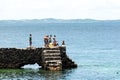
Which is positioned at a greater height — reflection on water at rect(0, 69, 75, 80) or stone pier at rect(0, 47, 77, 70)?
stone pier at rect(0, 47, 77, 70)

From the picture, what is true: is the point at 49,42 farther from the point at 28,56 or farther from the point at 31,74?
the point at 31,74

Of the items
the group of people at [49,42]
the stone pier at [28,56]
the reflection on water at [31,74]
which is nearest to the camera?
the reflection on water at [31,74]

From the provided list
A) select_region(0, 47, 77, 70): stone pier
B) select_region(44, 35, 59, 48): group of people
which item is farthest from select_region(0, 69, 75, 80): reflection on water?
select_region(44, 35, 59, 48): group of people

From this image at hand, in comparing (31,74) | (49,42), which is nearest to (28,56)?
(49,42)

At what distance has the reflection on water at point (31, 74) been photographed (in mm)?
51219

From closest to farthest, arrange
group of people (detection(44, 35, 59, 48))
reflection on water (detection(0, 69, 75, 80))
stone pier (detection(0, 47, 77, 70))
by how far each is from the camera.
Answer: reflection on water (detection(0, 69, 75, 80)), stone pier (detection(0, 47, 77, 70)), group of people (detection(44, 35, 59, 48))

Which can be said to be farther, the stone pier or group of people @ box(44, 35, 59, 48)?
group of people @ box(44, 35, 59, 48)

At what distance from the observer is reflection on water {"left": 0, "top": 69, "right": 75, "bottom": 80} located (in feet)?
168

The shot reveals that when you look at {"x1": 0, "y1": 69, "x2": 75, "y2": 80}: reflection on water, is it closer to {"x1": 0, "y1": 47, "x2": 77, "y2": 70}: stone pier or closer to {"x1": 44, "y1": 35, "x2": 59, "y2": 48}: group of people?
{"x1": 0, "y1": 47, "x2": 77, "y2": 70}: stone pier

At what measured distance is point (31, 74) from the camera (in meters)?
54.0

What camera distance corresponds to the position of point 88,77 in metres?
51.4

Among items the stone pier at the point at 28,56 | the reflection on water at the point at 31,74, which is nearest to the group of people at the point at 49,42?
the stone pier at the point at 28,56

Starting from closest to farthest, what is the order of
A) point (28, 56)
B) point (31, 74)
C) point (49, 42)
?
point (31, 74), point (28, 56), point (49, 42)

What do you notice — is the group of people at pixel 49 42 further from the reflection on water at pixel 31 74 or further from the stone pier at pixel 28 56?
the reflection on water at pixel 31 74
